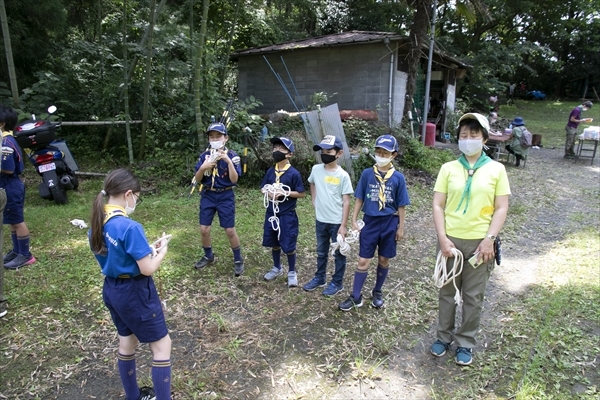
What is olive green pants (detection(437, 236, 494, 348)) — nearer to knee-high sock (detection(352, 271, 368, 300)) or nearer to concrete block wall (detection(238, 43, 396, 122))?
knee-high sock (detection(352, 271, 368, 300))

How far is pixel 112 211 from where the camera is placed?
85.0 inches

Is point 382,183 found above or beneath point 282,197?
above

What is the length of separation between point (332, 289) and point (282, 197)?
1.06 m

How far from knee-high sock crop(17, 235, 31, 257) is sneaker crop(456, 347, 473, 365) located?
14.8ft

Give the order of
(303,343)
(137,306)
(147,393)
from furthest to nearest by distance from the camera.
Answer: (303,343) → (147,393) → (137,306)

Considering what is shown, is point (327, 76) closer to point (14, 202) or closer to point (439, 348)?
point (14, 202)

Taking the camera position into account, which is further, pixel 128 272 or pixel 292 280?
pixel 292 280

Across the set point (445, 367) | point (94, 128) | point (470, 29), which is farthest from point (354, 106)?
point (470, 29)

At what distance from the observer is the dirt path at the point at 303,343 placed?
8.80 feet

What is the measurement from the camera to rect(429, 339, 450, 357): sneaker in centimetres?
304

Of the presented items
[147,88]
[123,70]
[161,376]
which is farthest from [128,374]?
[123,70]

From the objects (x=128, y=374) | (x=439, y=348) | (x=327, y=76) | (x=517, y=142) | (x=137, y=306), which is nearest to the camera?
(x=137, y=306)

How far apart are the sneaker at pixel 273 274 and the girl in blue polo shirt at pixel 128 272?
193 centimetres

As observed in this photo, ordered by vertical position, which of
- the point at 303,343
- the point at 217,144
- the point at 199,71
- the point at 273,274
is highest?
the point at 199,71
